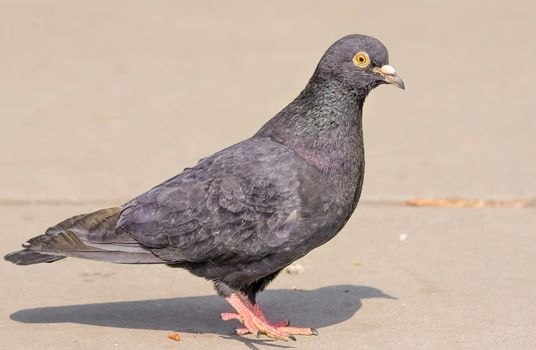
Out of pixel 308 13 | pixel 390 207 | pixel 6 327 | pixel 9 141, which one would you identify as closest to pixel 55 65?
pixel 9 141

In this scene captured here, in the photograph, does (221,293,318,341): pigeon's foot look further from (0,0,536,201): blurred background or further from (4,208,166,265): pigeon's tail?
(0,0,536,201): blurred background

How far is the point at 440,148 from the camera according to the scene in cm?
846

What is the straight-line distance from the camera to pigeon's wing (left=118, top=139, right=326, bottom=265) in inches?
208

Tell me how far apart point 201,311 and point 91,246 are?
2.45 ft

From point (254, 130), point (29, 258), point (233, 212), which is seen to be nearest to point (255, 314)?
point (233, 212)

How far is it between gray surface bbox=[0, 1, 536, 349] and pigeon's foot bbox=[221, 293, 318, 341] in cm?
6

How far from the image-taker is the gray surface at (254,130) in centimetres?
571

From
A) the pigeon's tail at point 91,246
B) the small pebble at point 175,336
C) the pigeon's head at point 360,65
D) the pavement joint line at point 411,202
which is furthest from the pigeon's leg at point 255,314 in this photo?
the pavement joint line at point 411,202

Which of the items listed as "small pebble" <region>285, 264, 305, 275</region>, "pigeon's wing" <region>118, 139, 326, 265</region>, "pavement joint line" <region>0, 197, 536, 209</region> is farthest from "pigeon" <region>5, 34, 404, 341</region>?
"pavement joint line" <region>0, 197, 536, 209</region>

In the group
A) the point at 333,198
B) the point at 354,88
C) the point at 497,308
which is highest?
the point at 354,88

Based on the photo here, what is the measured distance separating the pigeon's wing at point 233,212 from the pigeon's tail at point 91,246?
5cm

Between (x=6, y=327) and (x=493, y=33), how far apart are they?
692 centimetres

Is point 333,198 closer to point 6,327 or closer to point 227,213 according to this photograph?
point 227,213

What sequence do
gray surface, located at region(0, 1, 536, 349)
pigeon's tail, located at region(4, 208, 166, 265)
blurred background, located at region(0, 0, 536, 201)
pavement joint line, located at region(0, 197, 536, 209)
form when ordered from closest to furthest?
pigeon's tail, located at region(4, 208, 166, 265) < gray surface, located at region(0, 1, 536, 349) < pavement joint line, located at region(0, 197, 536, 209) < blurred background, located at region(0, 0, 536, 201)
